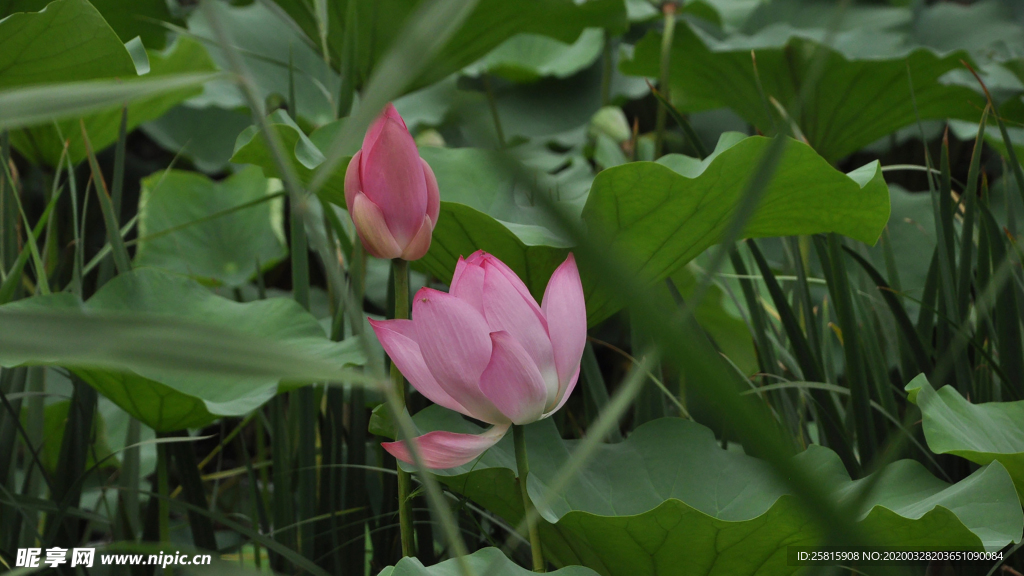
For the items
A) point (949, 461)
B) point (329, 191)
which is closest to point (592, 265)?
point (329, 191)

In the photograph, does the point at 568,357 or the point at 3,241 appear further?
the point at 3,241

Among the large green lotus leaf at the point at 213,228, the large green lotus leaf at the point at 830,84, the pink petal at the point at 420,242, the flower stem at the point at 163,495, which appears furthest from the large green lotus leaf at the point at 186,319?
the large green lotus leaf at the point at 830,84

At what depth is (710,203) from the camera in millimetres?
447

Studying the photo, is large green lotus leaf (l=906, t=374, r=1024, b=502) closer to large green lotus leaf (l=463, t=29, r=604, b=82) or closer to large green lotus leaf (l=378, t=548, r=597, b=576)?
large green lotus leaf (l=378, t=548, r=597, b=576)

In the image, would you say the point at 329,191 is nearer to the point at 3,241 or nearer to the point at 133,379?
the point at 133,379

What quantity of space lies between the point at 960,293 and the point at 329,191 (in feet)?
1.48

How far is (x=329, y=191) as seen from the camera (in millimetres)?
483

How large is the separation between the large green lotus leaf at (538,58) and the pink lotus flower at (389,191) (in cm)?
108

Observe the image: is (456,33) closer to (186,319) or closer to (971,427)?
(186,319)

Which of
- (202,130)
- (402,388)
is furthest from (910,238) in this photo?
(202,130)

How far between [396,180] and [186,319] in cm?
18

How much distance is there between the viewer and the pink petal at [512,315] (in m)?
0.31

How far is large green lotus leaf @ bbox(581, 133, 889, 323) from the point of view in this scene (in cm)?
43

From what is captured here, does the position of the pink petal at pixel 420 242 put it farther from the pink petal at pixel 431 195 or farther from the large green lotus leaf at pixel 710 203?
the large green lotus leaf at pixel 710 203
